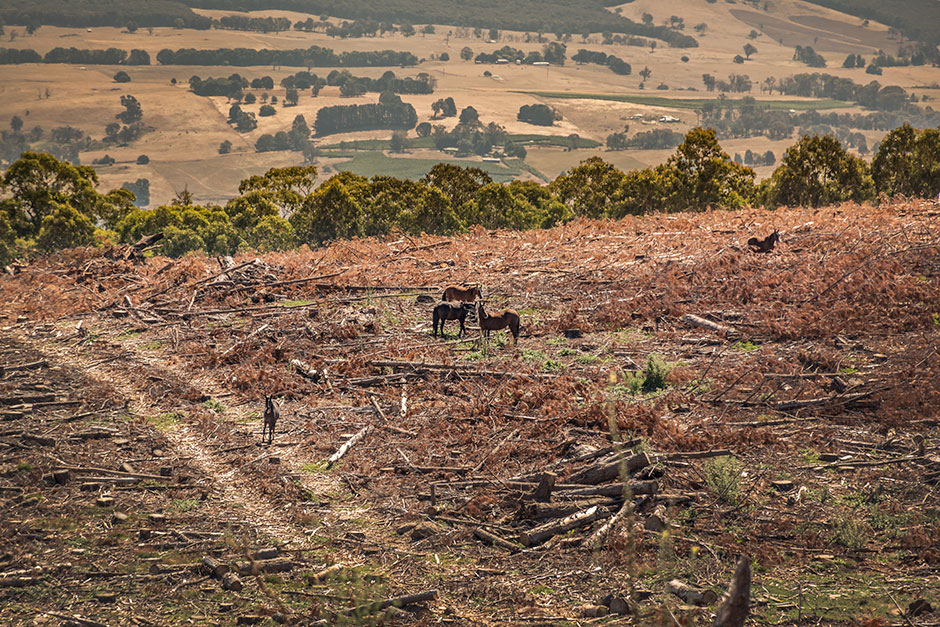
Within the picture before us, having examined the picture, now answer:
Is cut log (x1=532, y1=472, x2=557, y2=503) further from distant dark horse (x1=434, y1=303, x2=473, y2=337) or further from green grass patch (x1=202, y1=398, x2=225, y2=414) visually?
distant dark horse (x1=434, y1=303, x2=473, y2=337)

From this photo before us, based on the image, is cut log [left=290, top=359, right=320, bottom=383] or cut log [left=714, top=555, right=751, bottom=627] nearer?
cut log [left=714, top=555, right=751, bottom=627]

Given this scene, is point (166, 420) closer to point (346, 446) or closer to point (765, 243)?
point (346, 446)

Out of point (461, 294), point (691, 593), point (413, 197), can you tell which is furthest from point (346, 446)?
point (413, 197)

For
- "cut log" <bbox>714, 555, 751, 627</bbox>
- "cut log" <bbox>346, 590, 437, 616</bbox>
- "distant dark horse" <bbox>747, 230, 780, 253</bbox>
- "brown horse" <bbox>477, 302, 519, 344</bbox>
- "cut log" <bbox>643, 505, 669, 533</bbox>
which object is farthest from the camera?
"distant dark horse" <bbox>747, 230, 780, 253</bbox>

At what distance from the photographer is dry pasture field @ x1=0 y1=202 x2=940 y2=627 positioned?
8.27 metres

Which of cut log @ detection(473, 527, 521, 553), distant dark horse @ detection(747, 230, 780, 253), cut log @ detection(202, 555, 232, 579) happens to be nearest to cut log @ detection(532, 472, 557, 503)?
cut log @ detection(473, 527, 521, 553)

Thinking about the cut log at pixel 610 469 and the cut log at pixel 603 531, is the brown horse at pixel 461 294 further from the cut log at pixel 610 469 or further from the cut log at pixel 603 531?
the cut log at pixel 603 531

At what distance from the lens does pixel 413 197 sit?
52625 millimetres

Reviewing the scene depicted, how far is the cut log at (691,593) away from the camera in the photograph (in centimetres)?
764

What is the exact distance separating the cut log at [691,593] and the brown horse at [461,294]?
36.8 feet

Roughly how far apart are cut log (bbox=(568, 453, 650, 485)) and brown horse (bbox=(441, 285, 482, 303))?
8.85m

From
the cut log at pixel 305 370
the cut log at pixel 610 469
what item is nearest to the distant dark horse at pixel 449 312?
the cut log at pixel 305 370

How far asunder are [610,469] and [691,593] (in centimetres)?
246

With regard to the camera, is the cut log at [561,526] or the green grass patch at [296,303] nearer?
the cut log at [561,526]
